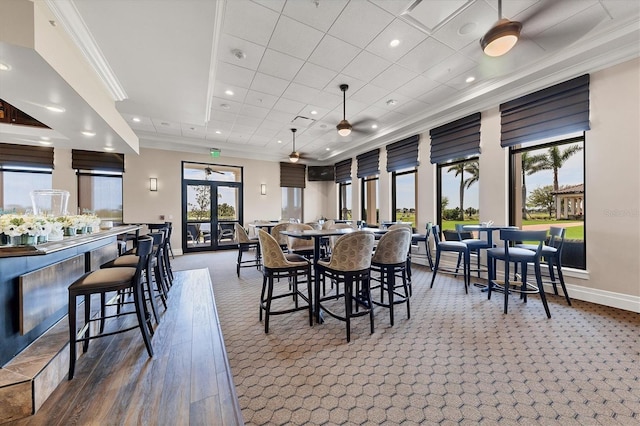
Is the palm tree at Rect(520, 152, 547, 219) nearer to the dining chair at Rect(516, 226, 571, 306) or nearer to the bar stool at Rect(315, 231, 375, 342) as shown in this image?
the dining chair at Rect(516, 226, 571, 306)

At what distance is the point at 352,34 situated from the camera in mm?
2979

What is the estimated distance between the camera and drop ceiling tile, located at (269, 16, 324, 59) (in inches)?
111

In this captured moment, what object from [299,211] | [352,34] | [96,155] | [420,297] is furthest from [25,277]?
[299,211]

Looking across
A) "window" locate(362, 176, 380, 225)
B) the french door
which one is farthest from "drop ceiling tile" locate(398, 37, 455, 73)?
the french door

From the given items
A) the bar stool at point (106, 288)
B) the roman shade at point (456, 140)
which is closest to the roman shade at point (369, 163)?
the roman shade at point (456, 140)

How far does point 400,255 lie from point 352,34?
8.76ft

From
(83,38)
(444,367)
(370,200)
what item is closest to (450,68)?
(444,367)

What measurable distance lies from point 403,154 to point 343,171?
2.84m

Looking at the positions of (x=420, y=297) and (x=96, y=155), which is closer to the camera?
(x=420, y=297)

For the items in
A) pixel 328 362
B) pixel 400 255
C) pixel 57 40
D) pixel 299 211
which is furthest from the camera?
pixel 299 211

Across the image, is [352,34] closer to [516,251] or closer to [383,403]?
[516,251]

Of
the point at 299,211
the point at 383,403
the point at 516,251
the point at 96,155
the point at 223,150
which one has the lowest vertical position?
the point at 383,403

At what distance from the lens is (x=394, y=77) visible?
3.96 m

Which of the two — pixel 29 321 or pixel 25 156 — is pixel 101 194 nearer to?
pixel 25 156
